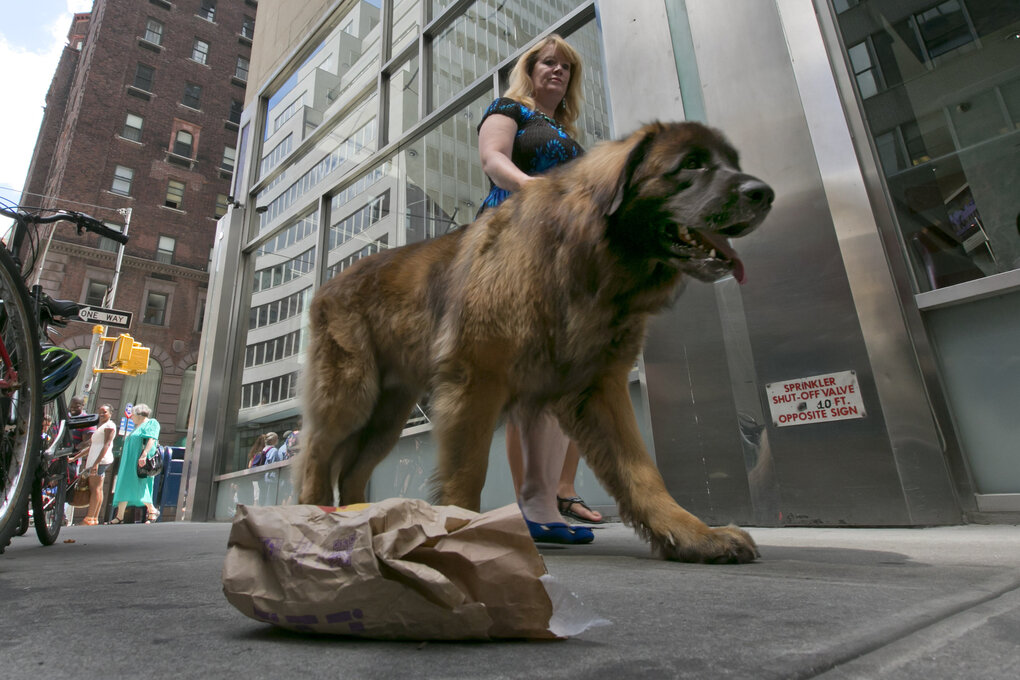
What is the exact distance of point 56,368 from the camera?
2590 millimetres

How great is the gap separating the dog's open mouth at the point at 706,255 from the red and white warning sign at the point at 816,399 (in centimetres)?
154

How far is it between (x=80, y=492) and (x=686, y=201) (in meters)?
8.61

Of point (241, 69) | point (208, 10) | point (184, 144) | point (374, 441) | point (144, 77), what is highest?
point (208, 10)

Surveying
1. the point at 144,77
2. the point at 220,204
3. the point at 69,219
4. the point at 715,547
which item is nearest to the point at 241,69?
the point at 144,77

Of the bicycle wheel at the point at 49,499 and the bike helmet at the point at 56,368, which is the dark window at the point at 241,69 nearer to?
the bicycle wheel at the point at 49,499

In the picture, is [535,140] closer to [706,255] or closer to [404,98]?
[706,255]

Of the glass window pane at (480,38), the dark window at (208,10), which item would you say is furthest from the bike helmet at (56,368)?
the dark window at (208,10)

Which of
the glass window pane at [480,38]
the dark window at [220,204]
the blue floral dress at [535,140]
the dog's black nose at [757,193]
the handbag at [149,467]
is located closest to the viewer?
the dog's black nose at [757,193]

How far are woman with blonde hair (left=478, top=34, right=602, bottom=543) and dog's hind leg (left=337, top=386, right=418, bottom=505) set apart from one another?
0.62 m

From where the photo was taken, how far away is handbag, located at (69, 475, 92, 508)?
22.5 ft

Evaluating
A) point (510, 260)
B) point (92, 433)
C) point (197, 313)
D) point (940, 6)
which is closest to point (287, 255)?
point (92, 433)

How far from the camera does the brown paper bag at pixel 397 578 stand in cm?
70

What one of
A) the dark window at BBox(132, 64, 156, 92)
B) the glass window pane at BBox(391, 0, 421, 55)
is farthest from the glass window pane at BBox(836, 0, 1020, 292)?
the dark window at BBox(132, 64, 156, 92)

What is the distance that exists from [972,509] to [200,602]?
10.4 feet
